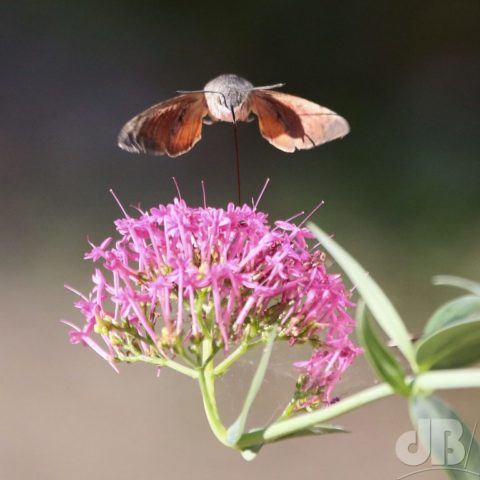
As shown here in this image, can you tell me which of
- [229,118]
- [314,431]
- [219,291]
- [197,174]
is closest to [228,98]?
[229,118]

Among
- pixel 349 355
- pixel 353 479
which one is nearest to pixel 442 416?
pixel 349 355

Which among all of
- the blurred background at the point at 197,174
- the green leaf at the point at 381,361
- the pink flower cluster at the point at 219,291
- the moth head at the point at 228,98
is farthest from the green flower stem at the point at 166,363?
the blurred background at the point at 197,174

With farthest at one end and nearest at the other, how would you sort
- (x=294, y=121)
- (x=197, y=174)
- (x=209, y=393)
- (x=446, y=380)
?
(x=197, y=174), (x=294, y=121), (x=209, y=393), (x=446, y=380)

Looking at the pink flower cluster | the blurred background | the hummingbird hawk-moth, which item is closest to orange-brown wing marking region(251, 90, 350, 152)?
the hummingbird hawk-moth

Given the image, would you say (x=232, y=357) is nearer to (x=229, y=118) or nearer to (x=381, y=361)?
(x=381, y=361)

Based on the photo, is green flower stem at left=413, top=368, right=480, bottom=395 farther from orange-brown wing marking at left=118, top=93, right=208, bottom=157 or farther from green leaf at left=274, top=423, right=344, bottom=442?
orange-brown wing marking at left=118, top=93, right=208, bottom=157

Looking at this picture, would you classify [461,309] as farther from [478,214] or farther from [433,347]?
[478,214]

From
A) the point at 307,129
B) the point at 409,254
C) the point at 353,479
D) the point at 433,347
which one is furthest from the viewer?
the point at 409,254
